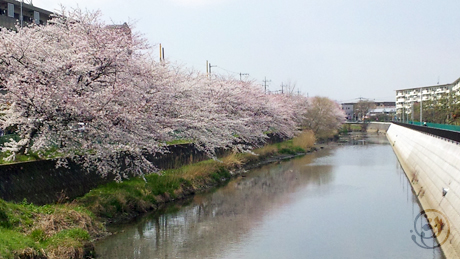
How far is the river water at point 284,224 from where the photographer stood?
15031 millimetres

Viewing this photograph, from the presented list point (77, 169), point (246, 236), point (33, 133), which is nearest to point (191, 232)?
point (246, 236)

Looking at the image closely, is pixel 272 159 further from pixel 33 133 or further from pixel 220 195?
pixel 33 133

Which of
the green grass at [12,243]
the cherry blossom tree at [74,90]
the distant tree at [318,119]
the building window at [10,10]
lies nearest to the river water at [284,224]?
the green grass at [12,243]

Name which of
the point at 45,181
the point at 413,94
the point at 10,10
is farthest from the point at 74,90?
the point at 413,94

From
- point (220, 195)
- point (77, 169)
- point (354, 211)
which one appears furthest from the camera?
point (220, 195)

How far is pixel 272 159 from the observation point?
4216 centimetres

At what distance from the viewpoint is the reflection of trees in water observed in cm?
1509

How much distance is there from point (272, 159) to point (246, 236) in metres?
25.6

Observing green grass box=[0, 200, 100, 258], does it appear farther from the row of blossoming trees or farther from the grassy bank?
the row of blossoming trees

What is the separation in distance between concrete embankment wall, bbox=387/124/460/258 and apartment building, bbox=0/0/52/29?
120 ft

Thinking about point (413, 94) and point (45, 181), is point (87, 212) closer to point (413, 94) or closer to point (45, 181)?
point (45, 181)

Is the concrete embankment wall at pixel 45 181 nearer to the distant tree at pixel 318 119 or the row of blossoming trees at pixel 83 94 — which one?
the row of blossoming trees at pixel 83 94

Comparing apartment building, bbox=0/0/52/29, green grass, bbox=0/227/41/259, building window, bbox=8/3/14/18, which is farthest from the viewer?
building window, bbox=8/3/14/18

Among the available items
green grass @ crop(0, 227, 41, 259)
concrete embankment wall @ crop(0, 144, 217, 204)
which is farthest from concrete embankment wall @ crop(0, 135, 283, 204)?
green grass @ crop(0, 227, 41, 259)
